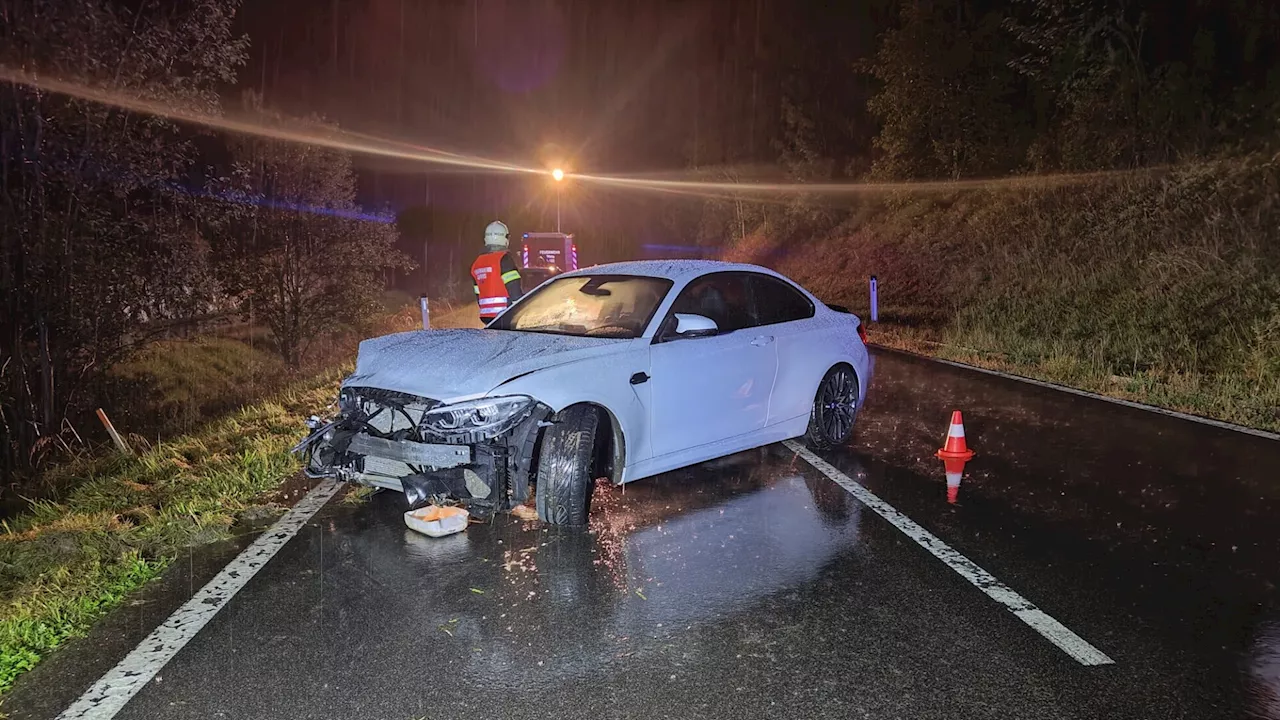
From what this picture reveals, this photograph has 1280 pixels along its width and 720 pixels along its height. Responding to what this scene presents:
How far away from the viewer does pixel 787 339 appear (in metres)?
6.59

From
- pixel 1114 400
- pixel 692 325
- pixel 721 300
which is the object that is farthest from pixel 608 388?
pixel 1114 400

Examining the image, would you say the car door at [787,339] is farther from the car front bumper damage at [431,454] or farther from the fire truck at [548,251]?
the fire truck at [548,251]

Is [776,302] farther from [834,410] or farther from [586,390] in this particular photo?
[586,390]

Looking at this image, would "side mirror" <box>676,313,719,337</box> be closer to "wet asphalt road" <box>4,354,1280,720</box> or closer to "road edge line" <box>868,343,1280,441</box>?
"wet asphalt road" <box>4,354,1280,720</box>

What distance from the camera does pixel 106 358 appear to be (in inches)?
452

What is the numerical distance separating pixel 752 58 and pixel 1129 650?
141 feet

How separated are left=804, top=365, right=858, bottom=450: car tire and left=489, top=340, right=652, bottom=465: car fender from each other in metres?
2.13

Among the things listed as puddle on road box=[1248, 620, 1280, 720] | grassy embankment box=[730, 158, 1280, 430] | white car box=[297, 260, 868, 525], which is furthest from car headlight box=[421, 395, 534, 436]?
grassy embankment box=[730, 158, 1280, 430]

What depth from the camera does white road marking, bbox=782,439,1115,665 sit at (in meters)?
3.55

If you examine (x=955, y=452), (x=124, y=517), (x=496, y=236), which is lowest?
(x=124, y=517)

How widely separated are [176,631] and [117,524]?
2016mm

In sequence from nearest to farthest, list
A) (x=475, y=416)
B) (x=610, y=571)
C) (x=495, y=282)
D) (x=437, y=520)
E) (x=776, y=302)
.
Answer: (x=610, y=571)
(x=475, y=416)
(x=437, y=520)
(x=776, y=302)
(x=495, y=282)

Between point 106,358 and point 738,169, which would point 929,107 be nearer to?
point 738,169

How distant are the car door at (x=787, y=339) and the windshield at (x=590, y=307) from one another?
3.03 ft
